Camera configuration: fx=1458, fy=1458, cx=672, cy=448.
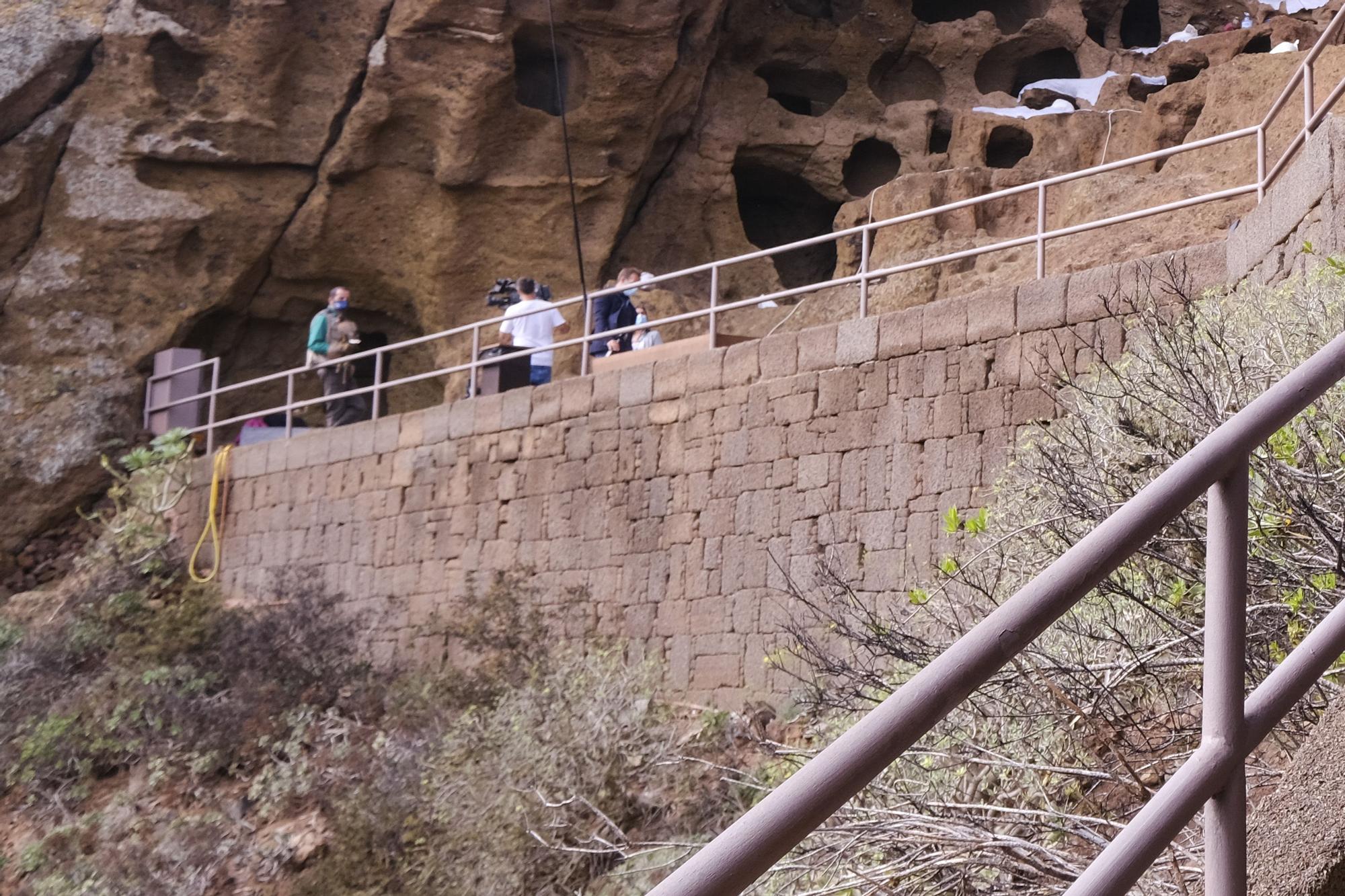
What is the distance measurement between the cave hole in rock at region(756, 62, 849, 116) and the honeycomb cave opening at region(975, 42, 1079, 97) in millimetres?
1673

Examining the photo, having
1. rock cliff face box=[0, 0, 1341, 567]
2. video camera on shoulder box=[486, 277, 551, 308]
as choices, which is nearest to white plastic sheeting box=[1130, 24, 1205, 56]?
rock cliff face box=[0, 0, 1341, 567]

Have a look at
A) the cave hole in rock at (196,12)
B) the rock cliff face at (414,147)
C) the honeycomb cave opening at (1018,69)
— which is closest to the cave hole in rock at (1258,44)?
the rock cliff face at (414,147)

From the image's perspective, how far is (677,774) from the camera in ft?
24.6

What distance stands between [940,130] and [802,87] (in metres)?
1.85

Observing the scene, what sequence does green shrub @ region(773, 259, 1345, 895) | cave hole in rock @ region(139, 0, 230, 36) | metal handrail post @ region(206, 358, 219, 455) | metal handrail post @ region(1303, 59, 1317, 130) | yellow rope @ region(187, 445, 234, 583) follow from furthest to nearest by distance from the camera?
cave hole in rock @ region(139, 0, 230, 36) < metal handrail post @ region(206, 358, 219, 455) < yellow rope @ region(187, 445, 234, 583) < metal handrail post @ region(1303, 59, 1317, 130) < green shrub @ region(773, 259, 1345, 895)

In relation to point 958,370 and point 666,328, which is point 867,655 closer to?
point 958,370

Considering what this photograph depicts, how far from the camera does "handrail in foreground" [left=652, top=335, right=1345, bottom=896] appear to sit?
4.91ft

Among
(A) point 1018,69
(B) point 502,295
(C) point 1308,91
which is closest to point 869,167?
(A) point 1018,69

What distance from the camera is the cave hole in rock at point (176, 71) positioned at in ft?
50.6

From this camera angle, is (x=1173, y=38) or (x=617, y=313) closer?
(x=617, y=313)

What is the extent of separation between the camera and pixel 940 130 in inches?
654

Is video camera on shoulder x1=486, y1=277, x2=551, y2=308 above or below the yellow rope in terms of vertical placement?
above

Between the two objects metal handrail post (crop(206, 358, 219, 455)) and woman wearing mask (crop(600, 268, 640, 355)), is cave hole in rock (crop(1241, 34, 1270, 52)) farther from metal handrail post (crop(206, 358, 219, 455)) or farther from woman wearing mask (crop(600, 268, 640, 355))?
metal handrail post (crop(206, 358, 219, 455))

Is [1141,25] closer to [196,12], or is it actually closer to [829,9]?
[829,9]
